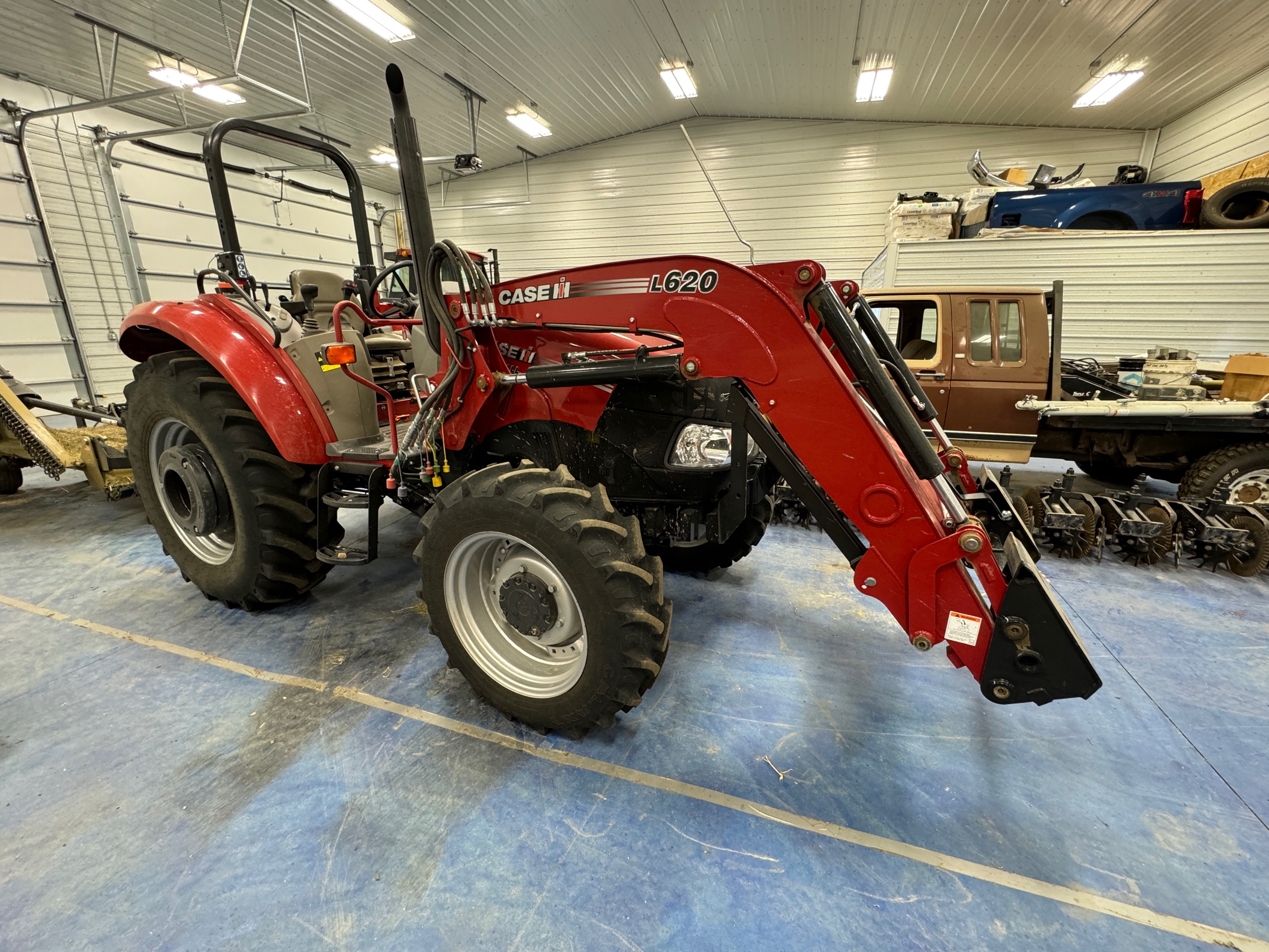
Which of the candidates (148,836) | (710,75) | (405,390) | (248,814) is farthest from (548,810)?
(710,75)

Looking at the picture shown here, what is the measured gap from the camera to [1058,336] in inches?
171

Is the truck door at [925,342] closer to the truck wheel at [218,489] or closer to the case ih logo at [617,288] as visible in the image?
the case ih logo at [617,288]

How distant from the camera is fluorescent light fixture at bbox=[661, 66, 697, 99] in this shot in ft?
24.8

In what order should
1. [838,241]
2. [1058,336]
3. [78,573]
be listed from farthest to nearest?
[838,241], [1058,336], [78,573]

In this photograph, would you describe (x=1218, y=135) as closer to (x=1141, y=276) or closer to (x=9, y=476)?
(x=1141, y=276)

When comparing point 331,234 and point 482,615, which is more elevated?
point 331,234

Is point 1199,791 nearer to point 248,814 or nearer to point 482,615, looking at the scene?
point 482,615

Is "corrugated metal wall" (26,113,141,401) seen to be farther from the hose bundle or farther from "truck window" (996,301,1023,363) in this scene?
"truck window" (996,301,1023,363)

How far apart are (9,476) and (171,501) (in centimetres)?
362

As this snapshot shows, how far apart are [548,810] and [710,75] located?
953cm

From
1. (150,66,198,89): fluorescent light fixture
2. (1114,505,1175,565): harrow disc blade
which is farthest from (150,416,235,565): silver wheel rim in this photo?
(150,66,198,89): fluorescent light fixture

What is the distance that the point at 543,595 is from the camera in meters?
1.93

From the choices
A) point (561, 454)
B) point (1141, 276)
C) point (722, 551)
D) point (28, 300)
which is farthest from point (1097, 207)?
point (28, 300)

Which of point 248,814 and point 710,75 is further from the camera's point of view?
point 710,75
